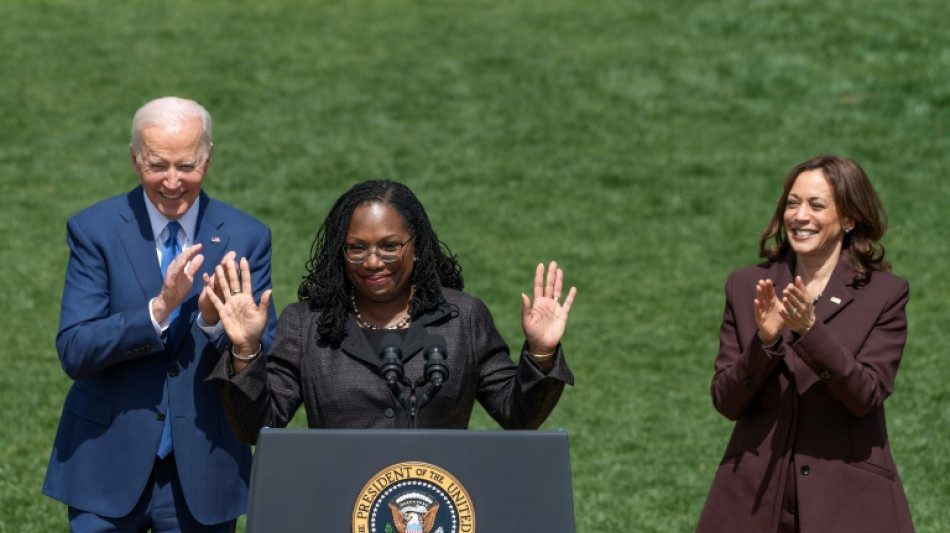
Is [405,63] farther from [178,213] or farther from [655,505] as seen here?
[178,213]

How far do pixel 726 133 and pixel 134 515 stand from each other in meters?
9.82

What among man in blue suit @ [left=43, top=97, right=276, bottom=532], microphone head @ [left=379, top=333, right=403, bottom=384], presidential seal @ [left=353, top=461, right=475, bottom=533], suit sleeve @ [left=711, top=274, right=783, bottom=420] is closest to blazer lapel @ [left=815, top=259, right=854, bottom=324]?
suit sleeve @ [left=711, top=274, right=783, bottom=420]

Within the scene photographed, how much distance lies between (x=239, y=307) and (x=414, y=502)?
0.97 meters

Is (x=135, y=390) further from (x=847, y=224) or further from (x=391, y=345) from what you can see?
(x=847, y=224)

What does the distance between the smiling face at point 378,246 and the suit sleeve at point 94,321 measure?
2.27 feet

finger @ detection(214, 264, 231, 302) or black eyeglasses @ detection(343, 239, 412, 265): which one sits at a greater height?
black eyeglasses @ detection(343, 239, 412, 265)

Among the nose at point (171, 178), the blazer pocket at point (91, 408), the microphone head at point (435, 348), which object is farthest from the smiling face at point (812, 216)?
the blazer pocket at point (91, 408)

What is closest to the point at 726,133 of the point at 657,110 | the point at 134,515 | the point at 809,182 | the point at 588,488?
the point at 657,110

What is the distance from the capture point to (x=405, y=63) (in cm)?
1648

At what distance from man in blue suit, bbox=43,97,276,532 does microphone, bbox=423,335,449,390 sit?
0.69m

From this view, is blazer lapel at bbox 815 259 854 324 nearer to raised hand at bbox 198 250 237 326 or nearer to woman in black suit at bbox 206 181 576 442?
woman in black suit at bbox 206 181 576 442

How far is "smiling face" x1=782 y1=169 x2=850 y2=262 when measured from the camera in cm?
600

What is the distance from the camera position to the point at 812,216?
6.00 meters

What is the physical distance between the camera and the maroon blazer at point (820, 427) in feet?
19.4
